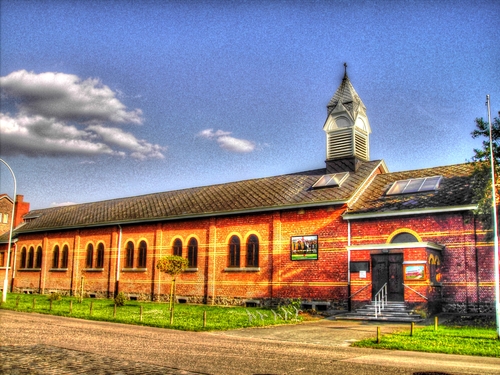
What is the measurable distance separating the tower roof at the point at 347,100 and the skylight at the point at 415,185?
5.72 metres

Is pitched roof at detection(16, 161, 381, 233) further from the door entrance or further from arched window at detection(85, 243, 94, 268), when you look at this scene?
the door entrance

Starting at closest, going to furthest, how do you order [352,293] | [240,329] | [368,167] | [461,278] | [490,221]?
[240,329], [490,221], [461,278], [352,293], [368,167]

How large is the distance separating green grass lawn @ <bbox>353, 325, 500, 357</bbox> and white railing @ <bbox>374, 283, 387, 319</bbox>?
4.80m

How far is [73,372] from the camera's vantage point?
34.4 feet

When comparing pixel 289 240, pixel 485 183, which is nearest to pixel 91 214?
pixel 289 240

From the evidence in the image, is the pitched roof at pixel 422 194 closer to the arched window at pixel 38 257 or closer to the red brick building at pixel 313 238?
the red brick building at pixel 313 238

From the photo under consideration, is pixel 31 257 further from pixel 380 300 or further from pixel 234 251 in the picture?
pixel 380 300

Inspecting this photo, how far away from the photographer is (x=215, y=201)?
34750mm

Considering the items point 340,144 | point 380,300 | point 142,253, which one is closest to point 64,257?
point 142,253

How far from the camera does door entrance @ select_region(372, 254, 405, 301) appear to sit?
24.4 meters

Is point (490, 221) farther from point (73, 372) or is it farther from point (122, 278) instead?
point (122, 278)

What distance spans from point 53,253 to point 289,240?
2483 centimetres

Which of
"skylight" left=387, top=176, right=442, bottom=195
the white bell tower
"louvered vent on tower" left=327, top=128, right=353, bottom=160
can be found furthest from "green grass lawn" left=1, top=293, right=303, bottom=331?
"louvered vent on tower" left=327, top=128, right=353, bottom=160

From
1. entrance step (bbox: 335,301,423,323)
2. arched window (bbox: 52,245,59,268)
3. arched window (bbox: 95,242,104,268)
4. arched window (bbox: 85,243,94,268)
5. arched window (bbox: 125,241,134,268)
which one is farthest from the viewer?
arched window (bbox: 52,245,59,268)
